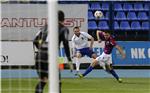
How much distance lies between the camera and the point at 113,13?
870 inches

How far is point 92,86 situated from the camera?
13.2m

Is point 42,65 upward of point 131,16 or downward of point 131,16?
downward

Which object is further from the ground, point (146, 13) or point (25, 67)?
point (146, 13)

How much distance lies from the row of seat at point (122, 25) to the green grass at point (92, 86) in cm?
657

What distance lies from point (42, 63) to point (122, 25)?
1409 centimetres

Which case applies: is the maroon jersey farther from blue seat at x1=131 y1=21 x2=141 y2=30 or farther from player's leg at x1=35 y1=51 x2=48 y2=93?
blue seat at x1=131 y1=21 x2=141 y2=30

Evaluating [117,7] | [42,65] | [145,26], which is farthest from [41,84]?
[117,7]

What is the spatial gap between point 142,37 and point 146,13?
6.34ft

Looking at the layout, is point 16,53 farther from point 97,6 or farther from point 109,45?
point 97,6

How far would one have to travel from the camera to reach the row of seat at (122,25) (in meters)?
21.9

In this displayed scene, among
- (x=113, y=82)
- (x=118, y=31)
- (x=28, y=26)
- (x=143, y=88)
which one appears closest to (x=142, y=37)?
(x=118, y=31)

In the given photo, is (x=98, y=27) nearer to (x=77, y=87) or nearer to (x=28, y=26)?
(x=28, y=26)

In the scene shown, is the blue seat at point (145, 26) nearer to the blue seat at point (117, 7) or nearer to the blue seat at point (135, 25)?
the blue seat at point (135, 25)

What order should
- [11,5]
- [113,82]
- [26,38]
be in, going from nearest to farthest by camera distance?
[113,82]
[11,5]
[26,38]
